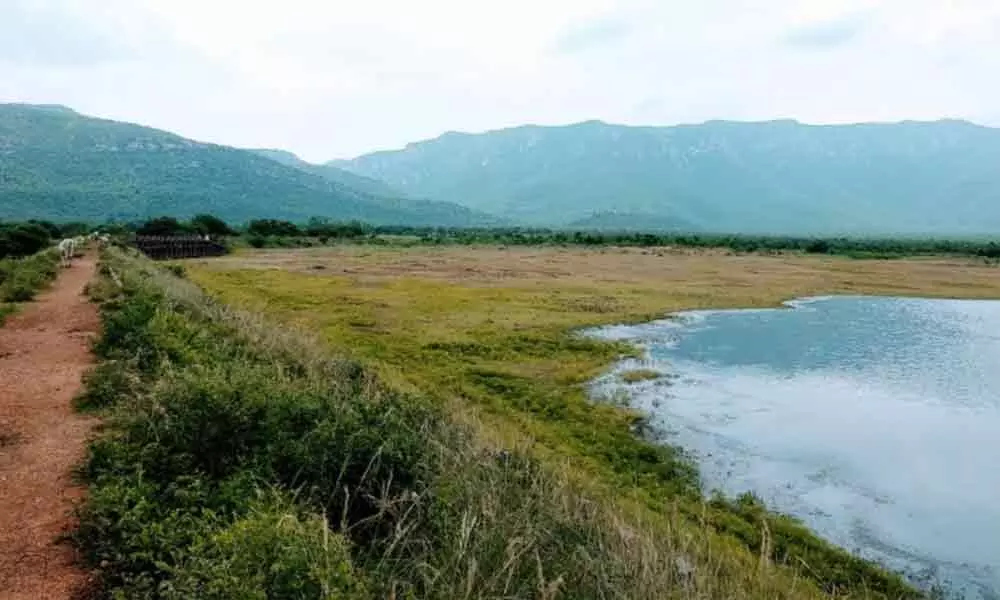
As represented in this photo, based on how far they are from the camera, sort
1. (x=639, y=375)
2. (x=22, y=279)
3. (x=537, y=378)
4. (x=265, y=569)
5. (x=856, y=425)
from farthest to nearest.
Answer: (x=22, y=279) → (x=639, y=375) → (x=537, y=378) → (x=856, y=425) → (x=265, y=569)

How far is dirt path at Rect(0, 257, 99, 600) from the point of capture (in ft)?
25.5

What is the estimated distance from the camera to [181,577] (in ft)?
21.5

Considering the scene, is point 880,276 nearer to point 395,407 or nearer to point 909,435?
point 909,435

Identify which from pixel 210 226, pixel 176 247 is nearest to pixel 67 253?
pixel 176 247

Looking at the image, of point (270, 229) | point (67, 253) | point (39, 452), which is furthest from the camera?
point (270, 229)

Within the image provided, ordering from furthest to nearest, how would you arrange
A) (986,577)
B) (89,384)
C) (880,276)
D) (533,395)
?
1. (880,276)
2. (533,395)
3. (89,384)
4. (986,577)

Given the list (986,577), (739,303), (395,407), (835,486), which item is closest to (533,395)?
(835,486)

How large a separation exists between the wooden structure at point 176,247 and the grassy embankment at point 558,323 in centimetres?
544

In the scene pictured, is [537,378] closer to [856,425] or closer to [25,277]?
[856,425]

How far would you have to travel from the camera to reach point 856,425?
20953mm

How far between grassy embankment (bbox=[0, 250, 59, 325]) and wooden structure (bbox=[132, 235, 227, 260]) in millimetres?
26543

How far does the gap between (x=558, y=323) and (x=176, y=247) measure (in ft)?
177

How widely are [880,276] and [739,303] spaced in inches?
1015

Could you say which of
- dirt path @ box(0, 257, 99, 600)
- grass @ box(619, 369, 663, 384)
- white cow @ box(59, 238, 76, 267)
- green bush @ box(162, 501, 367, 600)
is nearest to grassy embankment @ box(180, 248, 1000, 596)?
grass @ box(619, 369, 663, 384)
